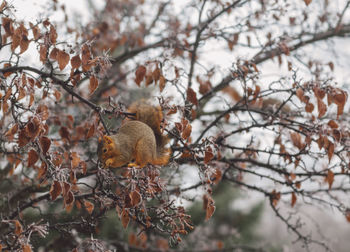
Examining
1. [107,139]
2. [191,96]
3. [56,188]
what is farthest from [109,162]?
[191,96]

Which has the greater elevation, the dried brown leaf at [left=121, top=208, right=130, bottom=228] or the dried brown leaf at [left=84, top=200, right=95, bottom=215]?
the dried brown leaf at [left=84, top=200, right=95, bottom=215]

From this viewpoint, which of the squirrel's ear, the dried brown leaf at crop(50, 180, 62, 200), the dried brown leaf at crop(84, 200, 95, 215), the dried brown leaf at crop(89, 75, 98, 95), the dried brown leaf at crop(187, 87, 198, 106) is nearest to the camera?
the dried brown leaf at crop(50, 180, 62, 200)

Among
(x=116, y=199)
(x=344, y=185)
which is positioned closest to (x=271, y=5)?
(x=344, y=185)

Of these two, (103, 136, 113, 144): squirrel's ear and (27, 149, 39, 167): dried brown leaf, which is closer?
(27, 149, 39, 167): dried brown leaf

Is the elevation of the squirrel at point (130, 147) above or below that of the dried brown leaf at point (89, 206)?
above

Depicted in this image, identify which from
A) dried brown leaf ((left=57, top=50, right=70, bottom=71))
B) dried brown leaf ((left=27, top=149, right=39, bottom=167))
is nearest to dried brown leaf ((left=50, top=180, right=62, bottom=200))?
dried brown leaf ((left=27, top=149, right=39, bottom=167))

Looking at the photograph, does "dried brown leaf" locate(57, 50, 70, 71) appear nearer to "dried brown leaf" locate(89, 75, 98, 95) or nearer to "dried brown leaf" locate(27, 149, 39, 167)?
"dried brown leaf" locate(89, 75, 98, 95)

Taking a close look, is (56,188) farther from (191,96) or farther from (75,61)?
(191,96)

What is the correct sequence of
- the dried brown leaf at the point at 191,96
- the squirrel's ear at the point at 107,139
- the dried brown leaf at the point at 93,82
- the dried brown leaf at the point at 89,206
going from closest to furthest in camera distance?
the squirrel's ear at the point at 107,139 → the dried brown leaf at the point at 93,82 → the dried brown leaf at the point at 89,206 → the dried brown leaf at the point at 191,96

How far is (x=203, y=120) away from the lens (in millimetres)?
3602

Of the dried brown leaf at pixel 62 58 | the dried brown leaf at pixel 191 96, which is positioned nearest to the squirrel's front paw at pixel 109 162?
the dried brown leaf at pixel 62 58

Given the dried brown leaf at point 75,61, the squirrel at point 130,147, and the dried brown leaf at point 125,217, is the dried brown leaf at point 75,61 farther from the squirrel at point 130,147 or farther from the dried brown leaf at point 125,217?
the dried brown leaf at point 125,217

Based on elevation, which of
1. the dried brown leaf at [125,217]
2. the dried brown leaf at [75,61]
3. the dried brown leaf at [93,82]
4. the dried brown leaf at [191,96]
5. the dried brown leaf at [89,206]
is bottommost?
the dried brown leaf at [125,217]

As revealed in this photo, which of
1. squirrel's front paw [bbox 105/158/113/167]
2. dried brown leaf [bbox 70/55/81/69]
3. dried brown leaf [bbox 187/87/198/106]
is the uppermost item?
dried brown leaf [bbox 187/87/198/106]
